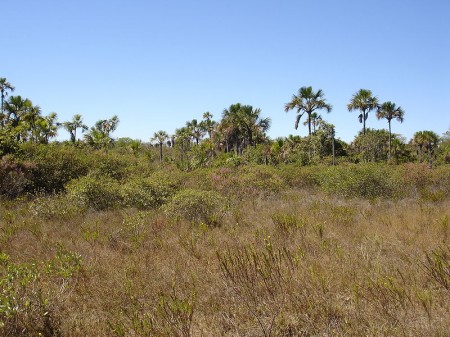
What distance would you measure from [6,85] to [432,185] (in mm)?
54013

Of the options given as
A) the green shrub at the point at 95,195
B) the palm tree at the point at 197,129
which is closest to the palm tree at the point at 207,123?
the palm tree at the point at 197,129

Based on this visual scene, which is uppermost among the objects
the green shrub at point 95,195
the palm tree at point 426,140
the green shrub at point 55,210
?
the palm tree at point 426,140

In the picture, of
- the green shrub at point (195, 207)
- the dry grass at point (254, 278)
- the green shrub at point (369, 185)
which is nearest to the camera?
the dry grass at point (254, 278)

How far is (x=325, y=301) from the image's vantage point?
3604mm

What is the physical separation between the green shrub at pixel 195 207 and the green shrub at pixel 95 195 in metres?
2.92

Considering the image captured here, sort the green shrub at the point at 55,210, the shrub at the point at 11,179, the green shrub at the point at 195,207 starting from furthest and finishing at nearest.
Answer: the shrub at the point at 11,179, the green shrub at the point at 55,210, the green shrub at the point at 195,207

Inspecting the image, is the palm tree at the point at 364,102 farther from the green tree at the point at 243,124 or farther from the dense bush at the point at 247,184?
the dense bush at the point at 247,184

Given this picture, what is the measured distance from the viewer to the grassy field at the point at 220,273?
3.41 metres

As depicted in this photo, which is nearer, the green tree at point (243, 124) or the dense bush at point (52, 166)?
the dense bush at point (52, 166)

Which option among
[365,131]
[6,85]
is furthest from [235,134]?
[6,85]

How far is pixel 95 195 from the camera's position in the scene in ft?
38.7

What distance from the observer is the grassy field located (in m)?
3.41

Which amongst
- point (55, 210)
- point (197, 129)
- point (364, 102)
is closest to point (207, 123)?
point (197, 129)

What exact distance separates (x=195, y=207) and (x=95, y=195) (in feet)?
14.8
